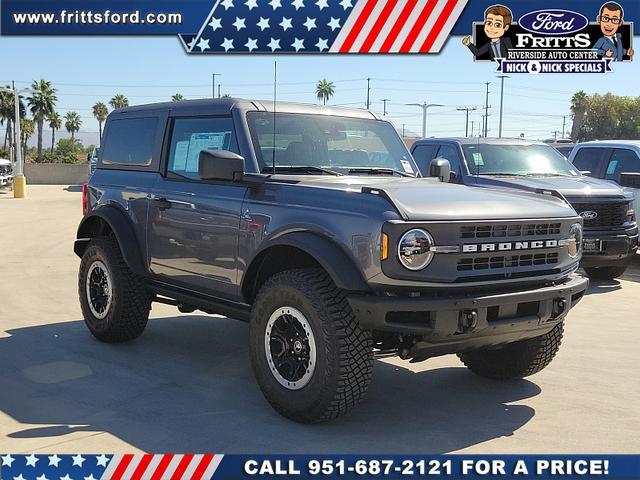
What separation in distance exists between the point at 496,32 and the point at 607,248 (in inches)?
167

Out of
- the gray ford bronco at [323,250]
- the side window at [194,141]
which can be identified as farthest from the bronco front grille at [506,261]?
the side window at [194,141]

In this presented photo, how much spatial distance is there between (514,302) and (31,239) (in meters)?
11.8

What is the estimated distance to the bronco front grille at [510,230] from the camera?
4.28 meters

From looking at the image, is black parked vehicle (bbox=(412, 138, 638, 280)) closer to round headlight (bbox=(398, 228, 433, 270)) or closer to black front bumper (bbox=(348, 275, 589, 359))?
black front bumper (bbox=(348, 275, 589, 359))

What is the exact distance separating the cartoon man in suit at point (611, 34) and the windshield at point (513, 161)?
240 cm

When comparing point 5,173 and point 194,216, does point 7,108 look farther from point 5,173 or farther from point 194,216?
point 194,216

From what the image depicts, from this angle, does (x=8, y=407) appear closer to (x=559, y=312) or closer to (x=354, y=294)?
(x=354, y=294)

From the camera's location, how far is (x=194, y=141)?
580 cm

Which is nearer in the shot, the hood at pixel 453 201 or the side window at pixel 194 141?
the hood at pixel 453 201

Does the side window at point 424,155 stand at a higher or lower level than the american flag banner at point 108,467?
higher

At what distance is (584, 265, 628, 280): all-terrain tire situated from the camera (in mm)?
10312

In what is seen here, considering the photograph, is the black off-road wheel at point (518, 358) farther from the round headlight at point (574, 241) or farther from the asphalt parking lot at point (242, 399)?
the round headlight at point (574, 241)

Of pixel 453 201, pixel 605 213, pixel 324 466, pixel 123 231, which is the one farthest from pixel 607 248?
pixel 324 466

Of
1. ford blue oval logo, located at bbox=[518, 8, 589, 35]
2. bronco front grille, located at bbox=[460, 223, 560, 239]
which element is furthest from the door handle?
ford blue oval logo, located at bbox=[518, 8, 589, 35]
